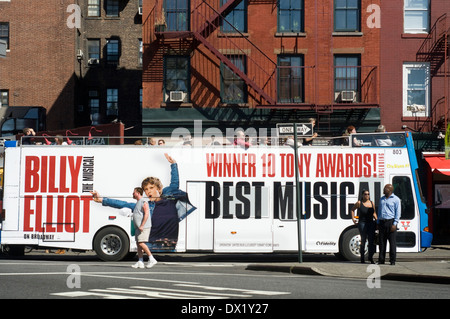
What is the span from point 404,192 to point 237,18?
11.7 m

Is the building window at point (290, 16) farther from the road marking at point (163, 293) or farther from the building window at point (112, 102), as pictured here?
the road marking at point (163, 293)

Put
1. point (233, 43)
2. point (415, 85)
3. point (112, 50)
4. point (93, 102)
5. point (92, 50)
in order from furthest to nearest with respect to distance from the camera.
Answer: point (112, 50) → point (92, 50) → point (93, 102) → point (415, 85) → point (233, 43)

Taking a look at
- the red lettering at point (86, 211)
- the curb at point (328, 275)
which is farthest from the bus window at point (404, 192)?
the red lettering at point (86, 211)

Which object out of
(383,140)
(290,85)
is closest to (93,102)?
(290,85)

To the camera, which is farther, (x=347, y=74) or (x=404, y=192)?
(x=347, y=74)

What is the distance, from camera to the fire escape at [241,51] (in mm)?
28906

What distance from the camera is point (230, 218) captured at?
20.2 metres

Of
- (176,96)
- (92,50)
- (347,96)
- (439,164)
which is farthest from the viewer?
(92,50)

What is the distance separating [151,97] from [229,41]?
3649 mm

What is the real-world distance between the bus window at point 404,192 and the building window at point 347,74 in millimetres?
9049

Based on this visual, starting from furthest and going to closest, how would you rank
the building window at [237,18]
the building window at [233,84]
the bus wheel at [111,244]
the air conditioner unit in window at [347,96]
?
the building window at [237,18] < the building window at [233,84] < the air conditioner unit in window at [347,96] < the bus wheel at [111,244]

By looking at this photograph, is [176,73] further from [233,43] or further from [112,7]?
[112,7]

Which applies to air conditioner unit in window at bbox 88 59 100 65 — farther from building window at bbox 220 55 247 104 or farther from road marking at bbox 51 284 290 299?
road marking at bbox 51 284 290 299

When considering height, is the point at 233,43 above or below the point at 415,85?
above
